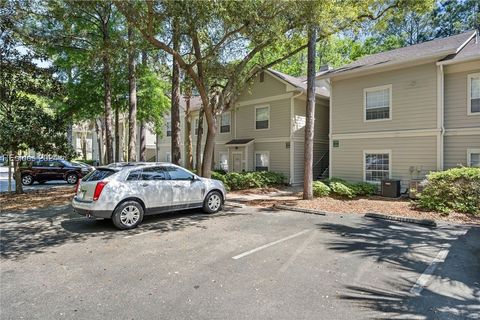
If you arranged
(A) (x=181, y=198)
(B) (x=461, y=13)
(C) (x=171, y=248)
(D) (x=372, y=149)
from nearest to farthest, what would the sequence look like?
(C) (x=171, y=248) → (A) (x=181, y=198) → (D) (x=372, y=149) → (B) (x=461, y=13)

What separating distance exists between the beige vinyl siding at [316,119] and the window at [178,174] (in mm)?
9976

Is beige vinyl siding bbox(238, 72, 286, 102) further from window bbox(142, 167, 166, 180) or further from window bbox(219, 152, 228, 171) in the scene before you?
window bbox(142, 167, 166, 180)

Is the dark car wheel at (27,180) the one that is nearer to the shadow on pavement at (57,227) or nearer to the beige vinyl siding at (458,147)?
the shadow on pavement at (57,227)

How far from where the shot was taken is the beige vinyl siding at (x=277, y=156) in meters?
17.4

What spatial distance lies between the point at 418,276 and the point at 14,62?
14.8 meters

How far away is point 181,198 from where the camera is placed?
27.0 feet

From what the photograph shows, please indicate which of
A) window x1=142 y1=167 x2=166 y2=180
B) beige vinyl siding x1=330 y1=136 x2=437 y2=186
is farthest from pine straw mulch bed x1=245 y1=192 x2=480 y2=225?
window x1=142 y1=167 x2=166 y2=180

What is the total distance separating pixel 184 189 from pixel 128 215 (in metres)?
1.70

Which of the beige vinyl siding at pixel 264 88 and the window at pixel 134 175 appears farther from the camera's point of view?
the beige vinyl siding at pixel 264 88

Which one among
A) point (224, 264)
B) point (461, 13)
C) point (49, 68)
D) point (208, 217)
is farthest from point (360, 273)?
point (461, 13)

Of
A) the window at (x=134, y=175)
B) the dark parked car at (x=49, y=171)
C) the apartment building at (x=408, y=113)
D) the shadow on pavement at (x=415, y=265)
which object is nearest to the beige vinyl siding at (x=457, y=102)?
the apartment building at (x=408, y=113)

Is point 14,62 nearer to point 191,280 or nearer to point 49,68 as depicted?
point 49,68

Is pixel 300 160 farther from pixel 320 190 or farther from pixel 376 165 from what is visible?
pixel 320 190

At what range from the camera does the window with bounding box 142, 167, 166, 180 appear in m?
7.64
